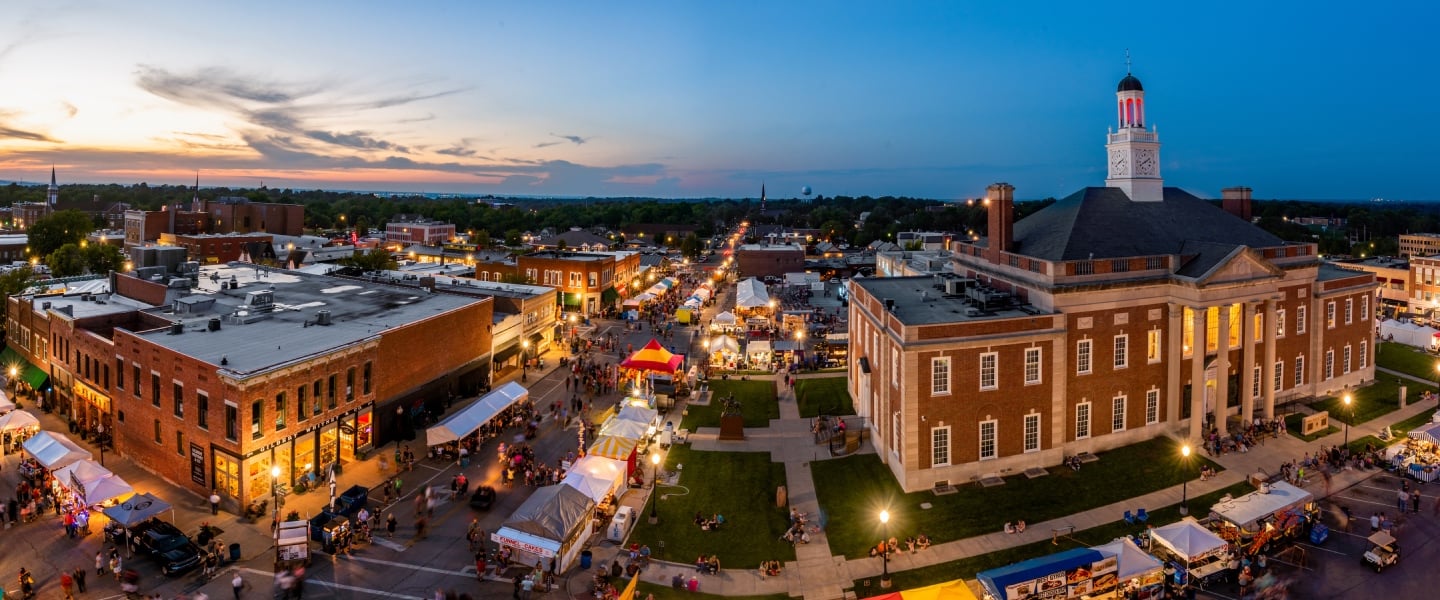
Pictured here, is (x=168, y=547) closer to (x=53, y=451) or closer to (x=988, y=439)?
(x=53, y=451)

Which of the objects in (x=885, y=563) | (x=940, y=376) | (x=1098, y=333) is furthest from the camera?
(x=1098, y=333)

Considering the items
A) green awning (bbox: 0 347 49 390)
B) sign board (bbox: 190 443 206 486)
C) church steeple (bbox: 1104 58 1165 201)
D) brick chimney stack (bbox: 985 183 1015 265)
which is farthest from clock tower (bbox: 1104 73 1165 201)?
green awning (bbox: 0 347 49 390)

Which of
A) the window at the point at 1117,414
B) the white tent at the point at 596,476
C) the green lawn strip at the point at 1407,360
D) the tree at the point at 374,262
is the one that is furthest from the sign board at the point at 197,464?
the green lawn strip at the point at 1407,360

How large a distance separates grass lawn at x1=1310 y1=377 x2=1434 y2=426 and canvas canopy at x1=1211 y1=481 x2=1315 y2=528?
51.4 feet

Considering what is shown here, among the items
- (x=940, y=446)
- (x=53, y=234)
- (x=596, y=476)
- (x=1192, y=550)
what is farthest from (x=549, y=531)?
(x=53, y=234)

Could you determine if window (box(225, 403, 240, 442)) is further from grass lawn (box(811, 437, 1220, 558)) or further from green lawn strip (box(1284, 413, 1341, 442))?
green lawn strip (box(1284, 413, 1341, 442))

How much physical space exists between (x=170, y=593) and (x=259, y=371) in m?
9.28

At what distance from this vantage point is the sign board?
105 ft

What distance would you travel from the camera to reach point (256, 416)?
101ft

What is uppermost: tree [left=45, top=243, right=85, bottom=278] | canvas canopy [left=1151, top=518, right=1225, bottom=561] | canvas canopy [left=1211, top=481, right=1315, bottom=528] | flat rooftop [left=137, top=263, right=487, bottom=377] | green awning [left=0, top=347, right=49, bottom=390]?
tree [left=45, top=243, right=85, bottom=278]

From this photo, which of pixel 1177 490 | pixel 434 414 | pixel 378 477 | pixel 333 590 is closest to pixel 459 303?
pixel 434 414

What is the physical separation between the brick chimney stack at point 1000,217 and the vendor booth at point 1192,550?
1832 cm

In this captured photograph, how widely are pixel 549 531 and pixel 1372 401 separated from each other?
48.9m

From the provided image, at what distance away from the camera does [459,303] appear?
49281 millimetres
